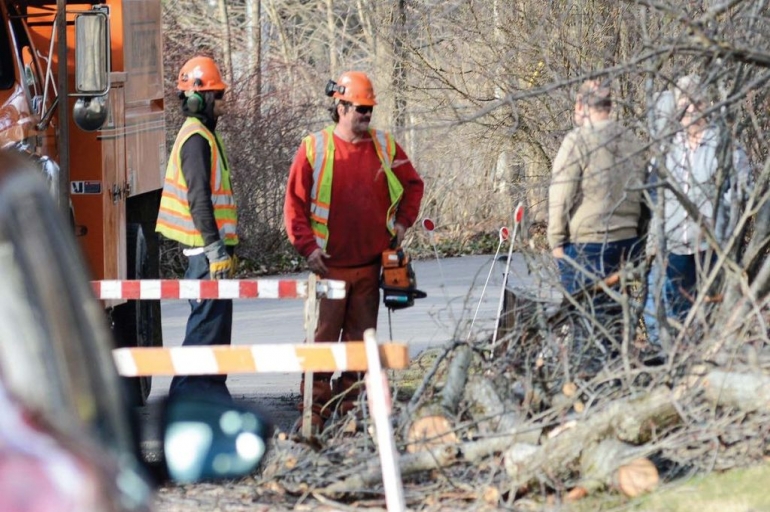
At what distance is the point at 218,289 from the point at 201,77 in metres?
1.40

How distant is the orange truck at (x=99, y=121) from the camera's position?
26.7ft

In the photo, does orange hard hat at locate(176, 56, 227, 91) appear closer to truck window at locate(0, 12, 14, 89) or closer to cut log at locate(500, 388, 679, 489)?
truck window at locate(0, 12, 14, 89)

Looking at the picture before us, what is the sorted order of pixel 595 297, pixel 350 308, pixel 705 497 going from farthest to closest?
pixel 350 308, pixel 595 297, pixel 705 497

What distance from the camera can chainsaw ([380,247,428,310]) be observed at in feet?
26.5

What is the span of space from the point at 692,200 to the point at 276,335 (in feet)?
18.5

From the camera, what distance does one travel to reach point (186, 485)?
6.23m

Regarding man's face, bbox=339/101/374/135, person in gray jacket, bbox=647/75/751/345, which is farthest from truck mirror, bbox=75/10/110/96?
person in gray jacket, bbox=647/75/751/345

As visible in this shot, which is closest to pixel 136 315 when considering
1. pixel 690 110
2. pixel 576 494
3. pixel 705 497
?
pixel 690 110

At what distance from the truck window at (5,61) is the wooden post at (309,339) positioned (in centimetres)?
231

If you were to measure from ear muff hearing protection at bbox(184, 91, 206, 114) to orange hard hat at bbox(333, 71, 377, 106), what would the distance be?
0.74m

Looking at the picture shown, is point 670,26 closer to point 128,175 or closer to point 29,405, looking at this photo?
point 128,175

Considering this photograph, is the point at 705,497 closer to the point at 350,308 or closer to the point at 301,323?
the point at 350,308

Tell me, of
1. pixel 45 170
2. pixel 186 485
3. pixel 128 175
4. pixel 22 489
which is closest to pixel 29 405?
pixel 22 489

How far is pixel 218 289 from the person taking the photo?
7.29 metres
